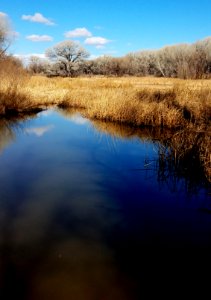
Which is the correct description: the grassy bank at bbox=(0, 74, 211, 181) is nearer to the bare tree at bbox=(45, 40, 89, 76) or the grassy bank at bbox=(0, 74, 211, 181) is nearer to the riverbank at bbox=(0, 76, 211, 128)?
the riverbank at bbox=(0, 76, 211, 128)

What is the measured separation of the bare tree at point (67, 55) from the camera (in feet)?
155

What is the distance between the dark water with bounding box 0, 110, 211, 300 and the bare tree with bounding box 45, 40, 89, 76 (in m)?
43.5

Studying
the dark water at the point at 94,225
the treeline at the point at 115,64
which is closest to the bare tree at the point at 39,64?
the treeline at the point at 115,64

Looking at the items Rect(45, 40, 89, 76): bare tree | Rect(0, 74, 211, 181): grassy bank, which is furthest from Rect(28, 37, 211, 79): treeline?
Rect(0, 74, 211, 181): grassy bank

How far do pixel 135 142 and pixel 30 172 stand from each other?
287 centimetres

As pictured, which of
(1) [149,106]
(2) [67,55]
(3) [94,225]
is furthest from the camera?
(2) [67,55]

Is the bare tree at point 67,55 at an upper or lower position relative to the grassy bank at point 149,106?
upper

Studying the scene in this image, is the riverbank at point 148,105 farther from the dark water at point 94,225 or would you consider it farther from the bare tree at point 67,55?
the bare tree at point 67,55

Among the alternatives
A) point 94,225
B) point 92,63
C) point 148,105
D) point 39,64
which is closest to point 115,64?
point 92,63

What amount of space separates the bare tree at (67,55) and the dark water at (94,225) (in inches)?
1712

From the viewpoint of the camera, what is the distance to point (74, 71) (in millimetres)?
48094

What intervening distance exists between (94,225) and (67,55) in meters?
47.6

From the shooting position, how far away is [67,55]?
4791cm

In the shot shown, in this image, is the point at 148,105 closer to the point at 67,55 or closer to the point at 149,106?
the point at 149,106
